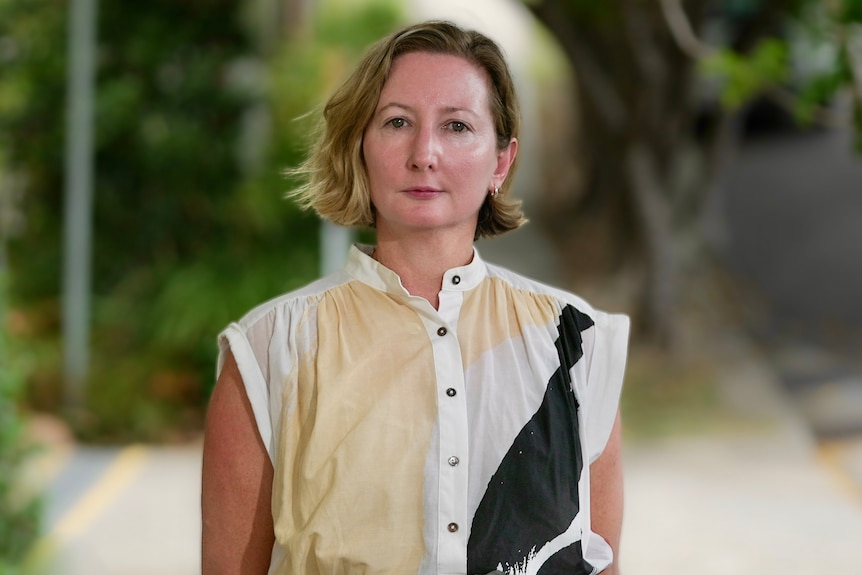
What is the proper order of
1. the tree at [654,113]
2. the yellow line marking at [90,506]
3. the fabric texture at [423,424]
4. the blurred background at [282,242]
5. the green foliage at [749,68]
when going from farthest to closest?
the tree at [654,113], the blurred background at [282,242], the green foliage at [749,68], the yellow line marking at [90,506], the fabric texture at [423,424]

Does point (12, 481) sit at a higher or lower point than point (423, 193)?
lower

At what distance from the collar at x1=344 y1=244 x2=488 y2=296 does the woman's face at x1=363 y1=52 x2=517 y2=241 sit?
2.8 inches

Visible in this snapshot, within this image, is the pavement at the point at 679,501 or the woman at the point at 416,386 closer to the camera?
the woman at the point at 416,386

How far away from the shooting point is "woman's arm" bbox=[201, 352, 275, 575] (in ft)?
5.49

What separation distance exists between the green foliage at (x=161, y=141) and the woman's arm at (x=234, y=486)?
6.89m

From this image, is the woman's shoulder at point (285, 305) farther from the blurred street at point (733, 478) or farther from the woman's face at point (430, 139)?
the blurred street at point (733, 478)

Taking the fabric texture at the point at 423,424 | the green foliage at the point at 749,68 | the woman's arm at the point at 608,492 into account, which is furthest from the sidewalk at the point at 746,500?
the fabric texture at the point at 423,424

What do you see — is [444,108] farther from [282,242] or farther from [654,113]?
[654,113]

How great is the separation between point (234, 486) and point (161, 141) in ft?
25.1

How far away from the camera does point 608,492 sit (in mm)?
1785

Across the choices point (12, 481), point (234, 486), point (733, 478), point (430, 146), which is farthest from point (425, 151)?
point (733, 478)

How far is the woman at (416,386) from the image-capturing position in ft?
5.31

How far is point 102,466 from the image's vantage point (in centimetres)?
697

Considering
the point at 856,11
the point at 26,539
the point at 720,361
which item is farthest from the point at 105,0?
the point at 856,11
